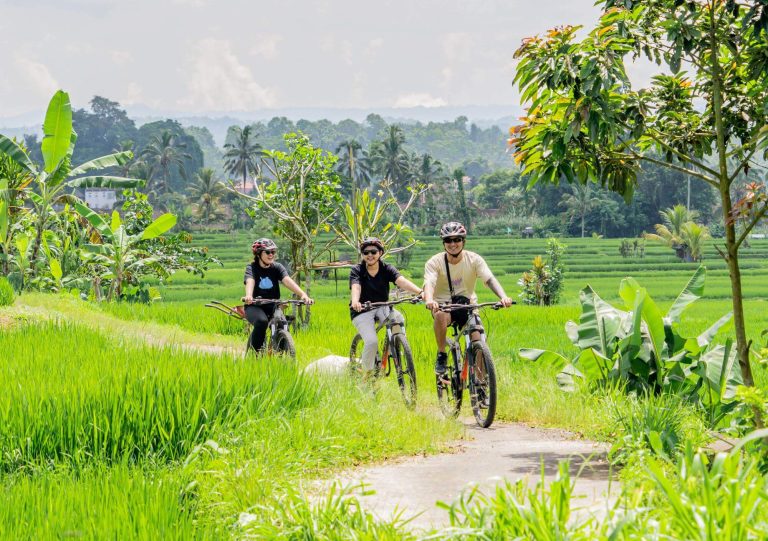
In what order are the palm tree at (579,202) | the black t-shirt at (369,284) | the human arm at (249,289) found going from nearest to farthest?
the black t-shirt at (369,284) < the human arm at (249,289) < the palm tree at (579,202)

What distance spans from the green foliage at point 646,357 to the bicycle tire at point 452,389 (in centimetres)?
84

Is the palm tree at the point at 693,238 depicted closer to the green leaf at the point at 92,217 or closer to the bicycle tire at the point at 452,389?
the green leaf at the point at 92,217

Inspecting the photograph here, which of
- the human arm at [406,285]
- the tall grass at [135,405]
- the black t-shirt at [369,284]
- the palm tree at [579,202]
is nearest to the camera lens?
the tall grass at [135,405]

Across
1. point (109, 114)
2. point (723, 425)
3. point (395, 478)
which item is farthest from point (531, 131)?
point (109, 114)

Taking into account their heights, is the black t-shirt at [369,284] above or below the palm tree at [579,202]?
below

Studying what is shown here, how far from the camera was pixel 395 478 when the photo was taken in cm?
541

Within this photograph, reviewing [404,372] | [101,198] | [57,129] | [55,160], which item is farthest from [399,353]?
[101,198]

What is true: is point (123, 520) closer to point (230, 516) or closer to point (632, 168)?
point (230, 516)

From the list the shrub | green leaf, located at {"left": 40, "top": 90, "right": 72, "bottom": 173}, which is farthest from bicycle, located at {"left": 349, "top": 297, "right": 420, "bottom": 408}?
green leaf, located at {"left": 40, "top": 90, "right": 72, "bottom": 173}

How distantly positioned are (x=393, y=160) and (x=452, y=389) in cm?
7886

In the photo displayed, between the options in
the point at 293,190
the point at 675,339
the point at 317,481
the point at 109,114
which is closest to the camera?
the point at 317,481

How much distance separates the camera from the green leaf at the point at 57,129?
15852mm

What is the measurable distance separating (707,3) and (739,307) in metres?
2.18

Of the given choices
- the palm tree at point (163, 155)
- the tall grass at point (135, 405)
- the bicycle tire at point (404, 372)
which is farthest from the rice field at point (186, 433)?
the palm tree at point (163, 155)
